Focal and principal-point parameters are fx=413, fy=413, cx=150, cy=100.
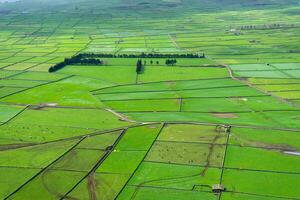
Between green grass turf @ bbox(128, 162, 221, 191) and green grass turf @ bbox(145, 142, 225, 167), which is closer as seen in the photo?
green grass turf @ bbox(128, 162, 221, 191)

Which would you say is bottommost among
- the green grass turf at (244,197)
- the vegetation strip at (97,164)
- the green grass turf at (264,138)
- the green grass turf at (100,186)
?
the vegetation strip at (97,164)

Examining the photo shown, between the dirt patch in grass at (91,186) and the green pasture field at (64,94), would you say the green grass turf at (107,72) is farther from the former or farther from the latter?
the dirt patch in grass at (91,186)

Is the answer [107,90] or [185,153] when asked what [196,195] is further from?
[107,90]

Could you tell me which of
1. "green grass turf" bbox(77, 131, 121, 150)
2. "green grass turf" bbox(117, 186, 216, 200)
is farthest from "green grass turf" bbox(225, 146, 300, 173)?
"green grass turf" bbox(77, 131, 121, 150)

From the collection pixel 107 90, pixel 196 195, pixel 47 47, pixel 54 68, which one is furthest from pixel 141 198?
pixel 47 47

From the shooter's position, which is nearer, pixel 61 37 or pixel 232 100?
pixel 232 100

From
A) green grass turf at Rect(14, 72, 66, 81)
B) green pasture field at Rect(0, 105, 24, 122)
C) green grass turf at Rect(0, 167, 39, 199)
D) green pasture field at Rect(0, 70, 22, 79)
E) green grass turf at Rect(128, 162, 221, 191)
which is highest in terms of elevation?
green grass turf at Rect(128, 162, 221, 191)

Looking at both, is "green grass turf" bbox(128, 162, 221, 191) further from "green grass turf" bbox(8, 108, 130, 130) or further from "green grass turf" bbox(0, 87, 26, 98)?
"green grass turf" bbox(0, 87, 26, 98)

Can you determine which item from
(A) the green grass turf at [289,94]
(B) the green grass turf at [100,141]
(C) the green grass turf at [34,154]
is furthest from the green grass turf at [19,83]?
(A) the green grass turf at [289,94]
